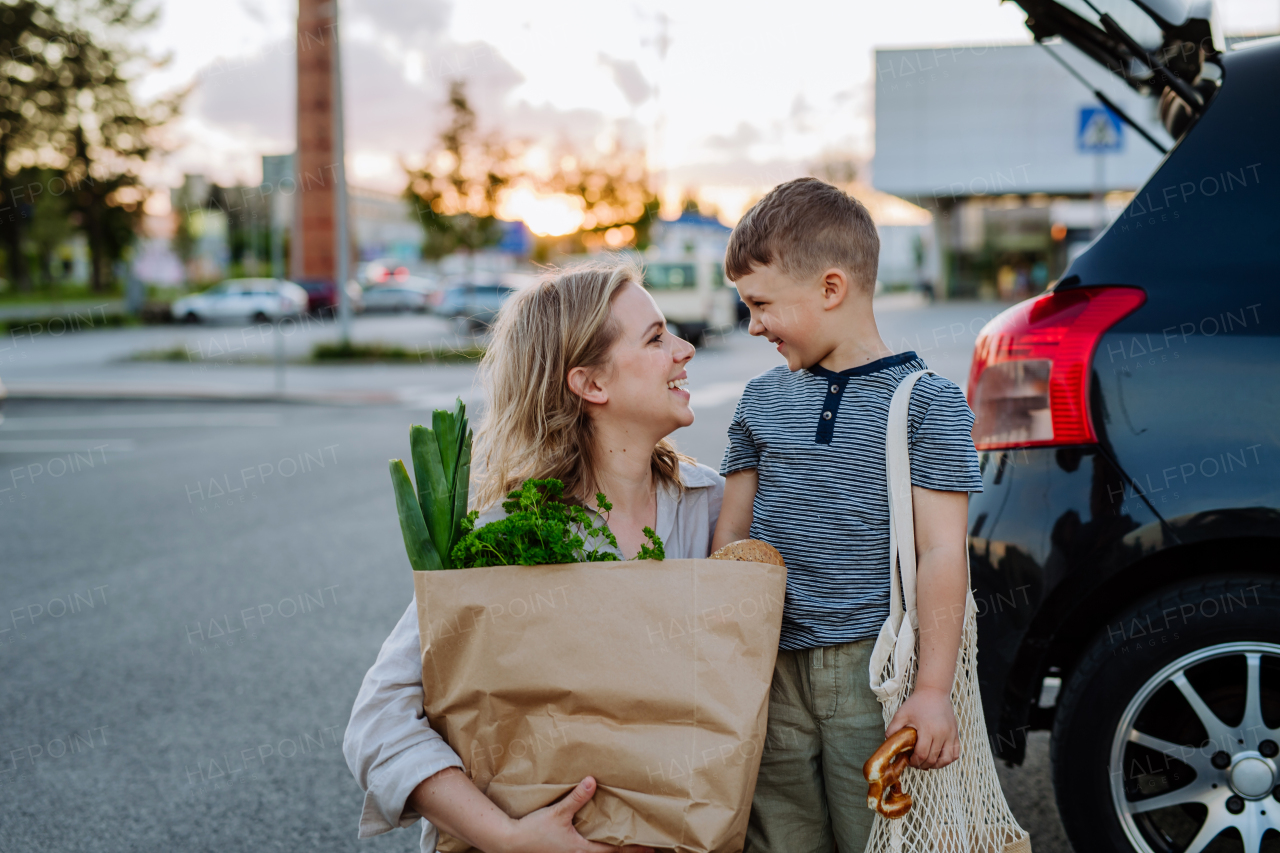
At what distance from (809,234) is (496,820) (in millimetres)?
1089

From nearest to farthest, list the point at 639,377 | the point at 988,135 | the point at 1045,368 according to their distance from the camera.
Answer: the point at 639,377, the point at 1045,368, the point at 988,135

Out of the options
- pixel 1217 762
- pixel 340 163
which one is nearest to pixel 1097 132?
pixel 340 163

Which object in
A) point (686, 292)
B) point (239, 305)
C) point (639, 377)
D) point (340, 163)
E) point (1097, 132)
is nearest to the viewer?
point (639, 377)

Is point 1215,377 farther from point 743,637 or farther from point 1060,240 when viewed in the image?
point 1060,240

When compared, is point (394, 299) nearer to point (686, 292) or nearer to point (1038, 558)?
point (686, 292)

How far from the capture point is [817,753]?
189 cm

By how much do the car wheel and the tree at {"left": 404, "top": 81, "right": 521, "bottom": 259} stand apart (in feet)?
97.9

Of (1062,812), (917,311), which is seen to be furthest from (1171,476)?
(917,311)

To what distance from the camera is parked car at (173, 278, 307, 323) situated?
130 ft

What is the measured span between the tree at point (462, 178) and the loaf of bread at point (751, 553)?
98.8ft

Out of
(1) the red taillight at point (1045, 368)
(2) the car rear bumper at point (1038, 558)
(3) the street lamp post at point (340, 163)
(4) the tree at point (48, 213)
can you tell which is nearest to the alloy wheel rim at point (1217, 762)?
(2) the car rear bumper at point (1038, 558)

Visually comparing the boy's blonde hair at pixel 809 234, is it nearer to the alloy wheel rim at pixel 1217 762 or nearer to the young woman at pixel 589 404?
the young woman at pixel 589 404

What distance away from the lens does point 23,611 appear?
204 inches

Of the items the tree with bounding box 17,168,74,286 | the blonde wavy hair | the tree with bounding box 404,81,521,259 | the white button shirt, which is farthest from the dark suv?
the tree with bounding box 17,168,74,286
